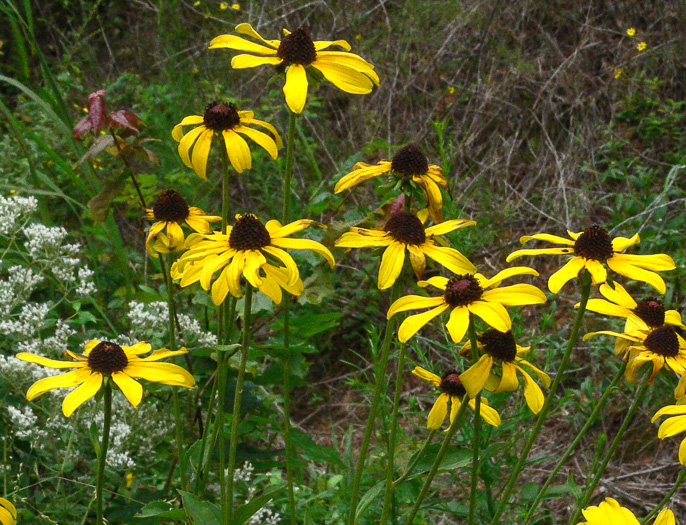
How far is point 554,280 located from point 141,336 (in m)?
1.34

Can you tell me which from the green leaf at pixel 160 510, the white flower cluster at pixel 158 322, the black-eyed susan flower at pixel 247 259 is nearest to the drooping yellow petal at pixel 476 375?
the black-eyed susan flower at pixel 247 259

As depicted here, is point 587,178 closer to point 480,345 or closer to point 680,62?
point 680,62

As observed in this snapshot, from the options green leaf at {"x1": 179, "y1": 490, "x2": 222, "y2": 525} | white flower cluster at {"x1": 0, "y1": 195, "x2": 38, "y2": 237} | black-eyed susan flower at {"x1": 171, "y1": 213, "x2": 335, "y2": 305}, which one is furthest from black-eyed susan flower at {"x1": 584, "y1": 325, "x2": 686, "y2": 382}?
white flower cluster at {"x1": 0, "y1": 195, "x2": 38, "y2": 237}

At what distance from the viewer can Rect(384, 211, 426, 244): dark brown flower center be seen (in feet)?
4.49

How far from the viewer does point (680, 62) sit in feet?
13.8

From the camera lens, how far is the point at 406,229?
53.7 inches

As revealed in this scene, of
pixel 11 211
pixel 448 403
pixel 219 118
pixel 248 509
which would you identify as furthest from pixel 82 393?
pixel 11 211

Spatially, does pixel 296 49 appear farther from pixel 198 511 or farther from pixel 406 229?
pixel 198 511

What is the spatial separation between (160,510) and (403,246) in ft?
2.70

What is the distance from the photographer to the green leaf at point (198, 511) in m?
1.40

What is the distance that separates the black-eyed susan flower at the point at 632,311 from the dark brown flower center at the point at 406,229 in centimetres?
35

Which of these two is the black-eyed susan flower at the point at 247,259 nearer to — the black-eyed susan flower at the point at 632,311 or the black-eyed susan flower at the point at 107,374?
the black-eyed susan flower at the point at 107,374

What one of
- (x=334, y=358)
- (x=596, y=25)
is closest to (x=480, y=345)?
(x=334, y=358)

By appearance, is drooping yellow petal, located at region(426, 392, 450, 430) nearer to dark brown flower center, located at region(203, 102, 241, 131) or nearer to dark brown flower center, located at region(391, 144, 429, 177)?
dark brown flower center, located at region(391, 144, 429, 177)
